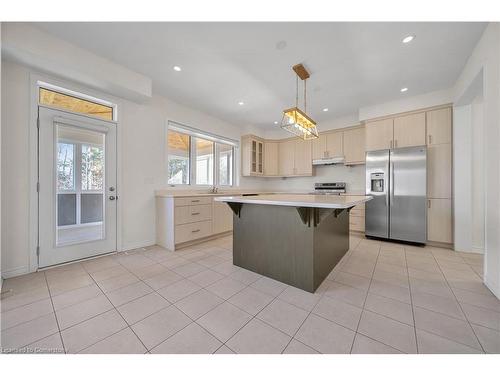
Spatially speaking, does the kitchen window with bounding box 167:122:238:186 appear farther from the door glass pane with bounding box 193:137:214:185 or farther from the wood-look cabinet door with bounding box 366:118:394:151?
the wood-look cabinet door with bounding box 366:118:394:151

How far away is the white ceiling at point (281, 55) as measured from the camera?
1.99 metres

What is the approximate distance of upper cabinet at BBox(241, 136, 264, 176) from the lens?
5102 mm

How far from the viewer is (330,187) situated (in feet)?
15.7

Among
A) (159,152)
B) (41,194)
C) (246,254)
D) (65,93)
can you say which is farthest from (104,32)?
(246,254)

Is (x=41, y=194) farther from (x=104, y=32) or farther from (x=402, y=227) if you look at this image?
(x=402, y=227)

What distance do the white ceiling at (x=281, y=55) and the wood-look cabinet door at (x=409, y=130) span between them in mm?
413

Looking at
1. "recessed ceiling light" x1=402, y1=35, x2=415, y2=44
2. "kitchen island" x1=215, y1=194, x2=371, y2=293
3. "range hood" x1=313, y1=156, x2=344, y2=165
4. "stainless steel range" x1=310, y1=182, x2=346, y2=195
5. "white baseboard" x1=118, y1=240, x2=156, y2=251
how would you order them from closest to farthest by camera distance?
"kitchen island" x1=215, y1=194, x2=371, y2=293, "recessed ceiling light" x1=402, y1=35, x2=415, y2=44, "white baseboard" x1=118, y1=240, x2=156, y2=251, "range hood" x1=313, y1=156, x2=344, y2=165, "stainless steel range" x1=310, y1=182, x2=346, y2=195

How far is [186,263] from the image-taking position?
2635 millimetres

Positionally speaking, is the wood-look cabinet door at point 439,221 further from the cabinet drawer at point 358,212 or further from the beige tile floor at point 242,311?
the cabinet drawer at point 358,212

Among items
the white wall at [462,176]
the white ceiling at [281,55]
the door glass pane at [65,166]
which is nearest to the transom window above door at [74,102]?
the door glass pane at [65,166]

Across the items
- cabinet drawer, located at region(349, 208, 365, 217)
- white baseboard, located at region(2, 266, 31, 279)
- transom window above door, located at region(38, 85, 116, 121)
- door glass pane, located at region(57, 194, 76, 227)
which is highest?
transom window above door, located at region(38, 85, 116, 121)

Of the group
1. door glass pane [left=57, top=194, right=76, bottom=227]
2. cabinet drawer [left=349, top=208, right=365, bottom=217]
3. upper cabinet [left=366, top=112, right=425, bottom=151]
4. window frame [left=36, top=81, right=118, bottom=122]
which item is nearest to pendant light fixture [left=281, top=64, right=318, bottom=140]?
upper cabinet [left=366, top=112, right=425, bottom=151]

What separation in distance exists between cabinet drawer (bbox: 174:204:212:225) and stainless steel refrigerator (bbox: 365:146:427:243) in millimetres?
3119

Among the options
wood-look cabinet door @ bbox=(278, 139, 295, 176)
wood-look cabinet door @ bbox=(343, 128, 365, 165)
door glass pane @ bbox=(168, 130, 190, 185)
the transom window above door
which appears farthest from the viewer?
wood-look cabinet door @ bbox=(278, 139, 295, 176)
